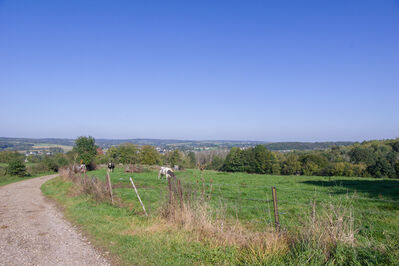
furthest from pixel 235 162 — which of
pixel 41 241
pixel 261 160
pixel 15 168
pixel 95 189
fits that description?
pixel 41 241

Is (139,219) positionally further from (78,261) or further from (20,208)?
(20,208)

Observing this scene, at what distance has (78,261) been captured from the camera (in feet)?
18.2

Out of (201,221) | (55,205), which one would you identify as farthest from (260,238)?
(55,205)

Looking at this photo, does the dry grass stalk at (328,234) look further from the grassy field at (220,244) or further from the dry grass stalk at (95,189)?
the dry grass stalk at (95,189)

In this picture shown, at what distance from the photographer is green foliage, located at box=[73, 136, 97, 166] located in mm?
34422

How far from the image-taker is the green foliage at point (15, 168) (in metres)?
29.2

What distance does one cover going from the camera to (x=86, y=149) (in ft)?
116

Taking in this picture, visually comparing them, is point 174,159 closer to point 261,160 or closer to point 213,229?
point 261,160

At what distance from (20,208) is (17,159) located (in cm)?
2234

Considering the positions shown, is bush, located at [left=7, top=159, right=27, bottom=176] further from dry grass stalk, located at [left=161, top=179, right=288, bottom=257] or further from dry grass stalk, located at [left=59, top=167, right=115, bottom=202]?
dry grass stalk, located at [left=161, top=179, right=288, bottom=257]

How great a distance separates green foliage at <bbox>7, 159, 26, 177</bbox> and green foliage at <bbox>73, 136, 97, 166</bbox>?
262 inches

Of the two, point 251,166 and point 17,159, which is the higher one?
point 17,159

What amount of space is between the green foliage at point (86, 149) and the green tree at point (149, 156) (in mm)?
11904

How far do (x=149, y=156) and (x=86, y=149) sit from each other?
1410 centimetres
